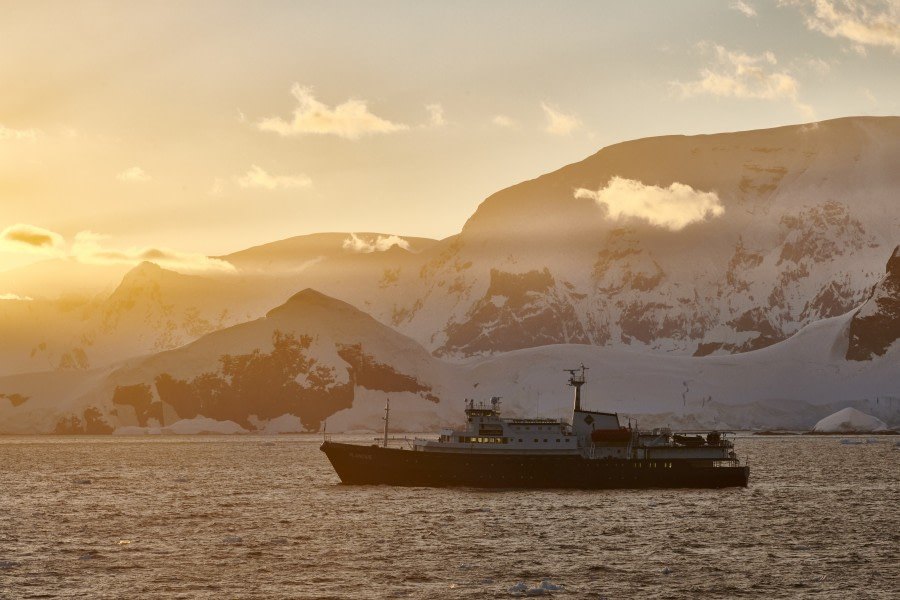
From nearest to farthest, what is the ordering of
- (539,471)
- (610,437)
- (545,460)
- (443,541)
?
(443,541) → (539,471) → (545,460) → (610,437)

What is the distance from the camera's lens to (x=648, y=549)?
86125 millimetres

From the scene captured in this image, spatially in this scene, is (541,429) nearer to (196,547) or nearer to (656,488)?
(656,488)

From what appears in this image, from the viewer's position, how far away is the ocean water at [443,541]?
7162 centimetres

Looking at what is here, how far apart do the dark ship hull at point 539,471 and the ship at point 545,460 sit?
103 millimetres

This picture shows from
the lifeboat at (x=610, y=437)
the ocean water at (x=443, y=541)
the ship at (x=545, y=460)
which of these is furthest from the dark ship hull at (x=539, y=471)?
the ocean water at (x=443, y=541)

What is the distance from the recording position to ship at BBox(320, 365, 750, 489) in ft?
437

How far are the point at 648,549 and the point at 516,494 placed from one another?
135 feet

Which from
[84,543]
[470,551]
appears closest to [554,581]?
[470,551]

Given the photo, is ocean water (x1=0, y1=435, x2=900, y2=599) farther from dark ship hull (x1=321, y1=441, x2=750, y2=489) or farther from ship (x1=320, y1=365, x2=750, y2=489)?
ship (x1=320, y1=365, x2=750, y2=489)

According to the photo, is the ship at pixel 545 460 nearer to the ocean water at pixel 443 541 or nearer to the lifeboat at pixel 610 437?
the lifeboat at pixel 610 437

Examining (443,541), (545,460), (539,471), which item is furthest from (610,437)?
(443,541)

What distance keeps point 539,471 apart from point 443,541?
4463 centimetres

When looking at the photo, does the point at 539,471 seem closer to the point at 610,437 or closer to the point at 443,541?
the point at 610,437

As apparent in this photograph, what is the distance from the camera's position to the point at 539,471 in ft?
437
